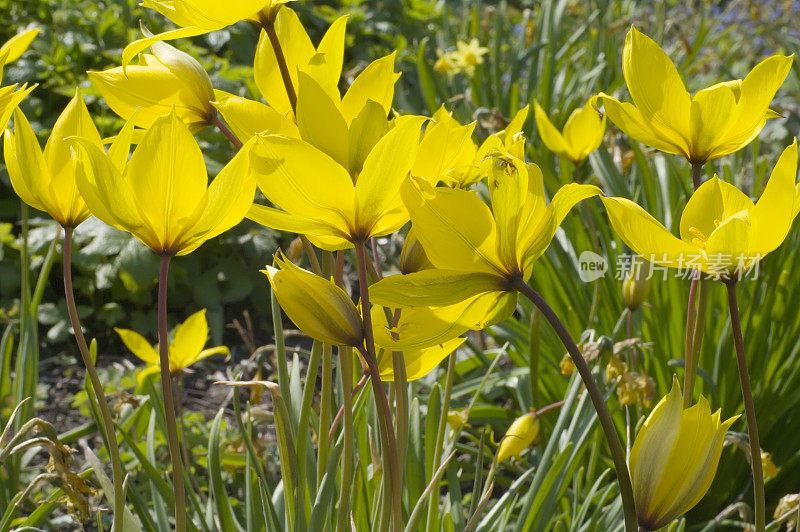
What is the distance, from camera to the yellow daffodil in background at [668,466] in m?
0.57

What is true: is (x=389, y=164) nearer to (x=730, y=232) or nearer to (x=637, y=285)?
(x=730, y=232)

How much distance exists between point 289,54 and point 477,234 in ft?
1.02

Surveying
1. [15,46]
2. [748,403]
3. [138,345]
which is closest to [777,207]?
[748,403]

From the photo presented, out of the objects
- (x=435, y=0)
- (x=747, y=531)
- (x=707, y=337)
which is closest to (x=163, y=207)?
(x=747, y=531)

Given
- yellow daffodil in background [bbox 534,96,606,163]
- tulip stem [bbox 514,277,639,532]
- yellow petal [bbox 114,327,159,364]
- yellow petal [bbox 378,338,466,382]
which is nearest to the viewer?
tulip stem [bbox 514,277,639,532]

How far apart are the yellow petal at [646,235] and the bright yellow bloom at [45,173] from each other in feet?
1.36

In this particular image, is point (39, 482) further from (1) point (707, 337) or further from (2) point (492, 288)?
(1) point (707, 337)

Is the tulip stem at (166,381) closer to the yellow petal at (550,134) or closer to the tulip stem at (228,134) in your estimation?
the tulip stem at (228,134)

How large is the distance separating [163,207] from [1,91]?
0.21 m

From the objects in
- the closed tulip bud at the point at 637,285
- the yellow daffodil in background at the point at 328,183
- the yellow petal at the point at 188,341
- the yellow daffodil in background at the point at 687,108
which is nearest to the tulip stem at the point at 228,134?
the yellow daffodil in background at the point at 328,183

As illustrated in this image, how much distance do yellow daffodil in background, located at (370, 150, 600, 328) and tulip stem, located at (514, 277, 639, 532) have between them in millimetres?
34

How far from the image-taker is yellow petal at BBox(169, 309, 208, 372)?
4.18 feet

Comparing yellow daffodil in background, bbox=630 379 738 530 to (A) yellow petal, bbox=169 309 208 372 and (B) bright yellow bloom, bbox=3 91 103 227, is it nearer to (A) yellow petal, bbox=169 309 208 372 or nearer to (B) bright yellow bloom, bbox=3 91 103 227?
(B) bright yellow bloom, bbox=3 91 103 227

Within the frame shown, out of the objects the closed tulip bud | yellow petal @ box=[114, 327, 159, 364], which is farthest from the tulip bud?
yellow petal @ box=[114, 327, 159, 364]
